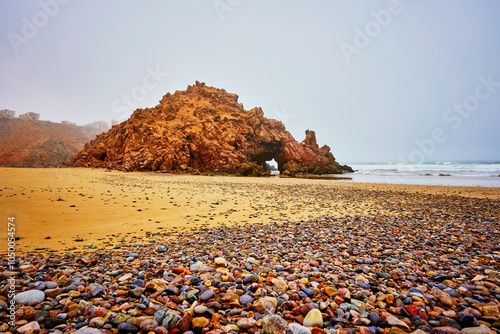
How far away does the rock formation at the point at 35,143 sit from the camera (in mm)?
59438

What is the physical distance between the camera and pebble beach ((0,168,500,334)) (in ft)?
7.38

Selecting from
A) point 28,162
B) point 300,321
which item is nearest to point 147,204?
point 300,321

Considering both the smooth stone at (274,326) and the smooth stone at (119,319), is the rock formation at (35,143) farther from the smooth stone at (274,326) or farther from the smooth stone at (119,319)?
the smooth stone at (274,326)

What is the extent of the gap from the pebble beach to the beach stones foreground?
0.05 feet

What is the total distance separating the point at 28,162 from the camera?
→ 5856 centimetres

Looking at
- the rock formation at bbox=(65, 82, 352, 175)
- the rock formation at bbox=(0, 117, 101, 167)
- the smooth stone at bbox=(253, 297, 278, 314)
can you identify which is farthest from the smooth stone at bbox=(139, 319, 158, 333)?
the rock formation at bbox=(0, 117, 101, 167)

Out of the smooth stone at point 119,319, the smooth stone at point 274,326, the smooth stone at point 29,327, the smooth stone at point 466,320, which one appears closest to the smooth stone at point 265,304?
the smooth stone at point 274,326

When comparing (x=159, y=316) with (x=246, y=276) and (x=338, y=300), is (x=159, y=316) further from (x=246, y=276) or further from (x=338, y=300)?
(x=338, y=300)

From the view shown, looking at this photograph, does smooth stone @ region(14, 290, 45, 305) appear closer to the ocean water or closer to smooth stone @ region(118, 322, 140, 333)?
smooth stone @ region(118, 322, 140, 333)

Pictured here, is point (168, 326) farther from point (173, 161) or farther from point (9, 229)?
point (173, 161)

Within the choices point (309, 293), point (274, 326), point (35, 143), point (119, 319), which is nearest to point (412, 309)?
point (309, 293)

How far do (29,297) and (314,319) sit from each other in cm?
341

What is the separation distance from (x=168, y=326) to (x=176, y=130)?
4668 cm

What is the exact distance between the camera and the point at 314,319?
227 cm
